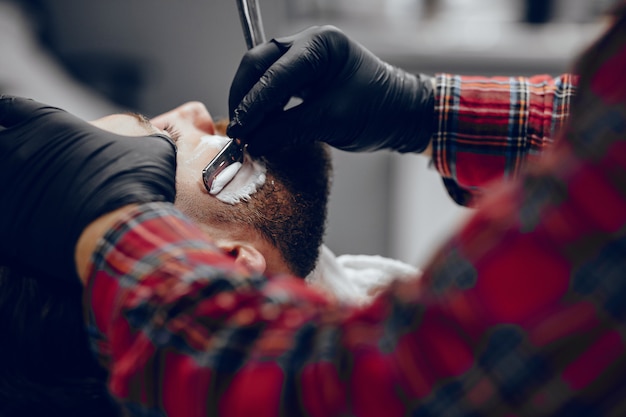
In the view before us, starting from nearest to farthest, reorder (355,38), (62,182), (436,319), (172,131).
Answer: (436,319) → (62,182) → (172,131) → (355,38)

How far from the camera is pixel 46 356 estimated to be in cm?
83

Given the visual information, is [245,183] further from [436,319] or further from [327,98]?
[436,319]

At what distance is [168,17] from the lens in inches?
99.0

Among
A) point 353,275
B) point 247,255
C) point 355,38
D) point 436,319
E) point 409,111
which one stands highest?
point 436,319

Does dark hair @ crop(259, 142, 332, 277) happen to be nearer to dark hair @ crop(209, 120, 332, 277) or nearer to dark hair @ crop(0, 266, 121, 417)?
dark hair @ crop(209, 120, 332, 277)

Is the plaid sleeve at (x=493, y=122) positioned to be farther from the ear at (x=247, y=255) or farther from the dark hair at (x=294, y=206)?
the ear at (x=247, y=255)

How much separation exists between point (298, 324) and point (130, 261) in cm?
17

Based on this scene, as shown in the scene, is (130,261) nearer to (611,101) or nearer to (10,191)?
(10,191)

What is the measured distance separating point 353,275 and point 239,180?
0.39 m

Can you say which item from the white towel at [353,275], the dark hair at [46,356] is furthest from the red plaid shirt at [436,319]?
the white towel at [353,275]

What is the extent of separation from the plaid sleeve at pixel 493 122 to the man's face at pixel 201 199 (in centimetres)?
38

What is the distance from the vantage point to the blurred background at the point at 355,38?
2430 millimetres

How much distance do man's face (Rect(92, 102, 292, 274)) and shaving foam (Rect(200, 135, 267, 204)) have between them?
0.04ft

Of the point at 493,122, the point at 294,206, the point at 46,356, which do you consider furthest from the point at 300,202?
the point at 46,356
